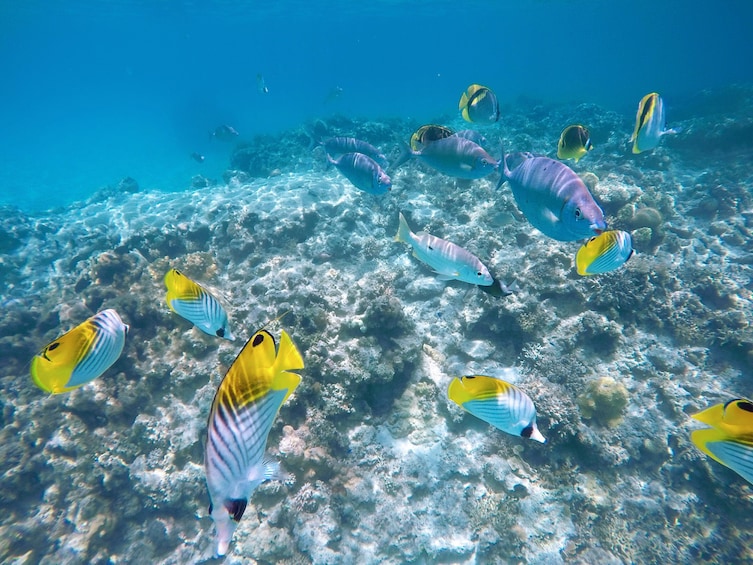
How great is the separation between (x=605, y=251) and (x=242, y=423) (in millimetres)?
2862

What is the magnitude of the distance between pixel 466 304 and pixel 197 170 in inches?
1430

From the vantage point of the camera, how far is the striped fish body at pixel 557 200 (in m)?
2.61

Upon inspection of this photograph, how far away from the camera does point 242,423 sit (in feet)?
4.05

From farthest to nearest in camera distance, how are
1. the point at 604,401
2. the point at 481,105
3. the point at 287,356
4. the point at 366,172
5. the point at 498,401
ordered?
the point at 604,401
the point at 366,172
the point at 481,105
the point at 498,401
the point at 287,356

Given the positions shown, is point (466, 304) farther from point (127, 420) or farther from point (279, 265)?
point (127, 420)

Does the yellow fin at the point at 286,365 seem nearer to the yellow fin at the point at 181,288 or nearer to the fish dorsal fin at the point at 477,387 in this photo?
the fish dorsal fin at the point at 477,387

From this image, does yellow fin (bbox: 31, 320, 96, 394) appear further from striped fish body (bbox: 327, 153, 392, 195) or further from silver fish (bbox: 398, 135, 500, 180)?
silver fish (bbox: 398, 135, 500, 180)

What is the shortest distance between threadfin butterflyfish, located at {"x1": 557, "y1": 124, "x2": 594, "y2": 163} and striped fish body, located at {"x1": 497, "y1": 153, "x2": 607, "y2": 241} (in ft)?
3.67

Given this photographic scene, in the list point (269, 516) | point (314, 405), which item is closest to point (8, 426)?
point (269, 516)

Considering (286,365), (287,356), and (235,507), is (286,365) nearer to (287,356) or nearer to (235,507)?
(287,356)

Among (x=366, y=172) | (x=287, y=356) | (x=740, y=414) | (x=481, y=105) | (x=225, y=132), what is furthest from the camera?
(x=225, y=132)

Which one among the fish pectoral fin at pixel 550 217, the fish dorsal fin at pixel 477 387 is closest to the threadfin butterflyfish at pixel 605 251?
the fish pectoral fin at pixel 550 217

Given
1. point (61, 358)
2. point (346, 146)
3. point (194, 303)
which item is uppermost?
point (346, 146)

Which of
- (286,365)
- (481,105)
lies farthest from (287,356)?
(481,105)
